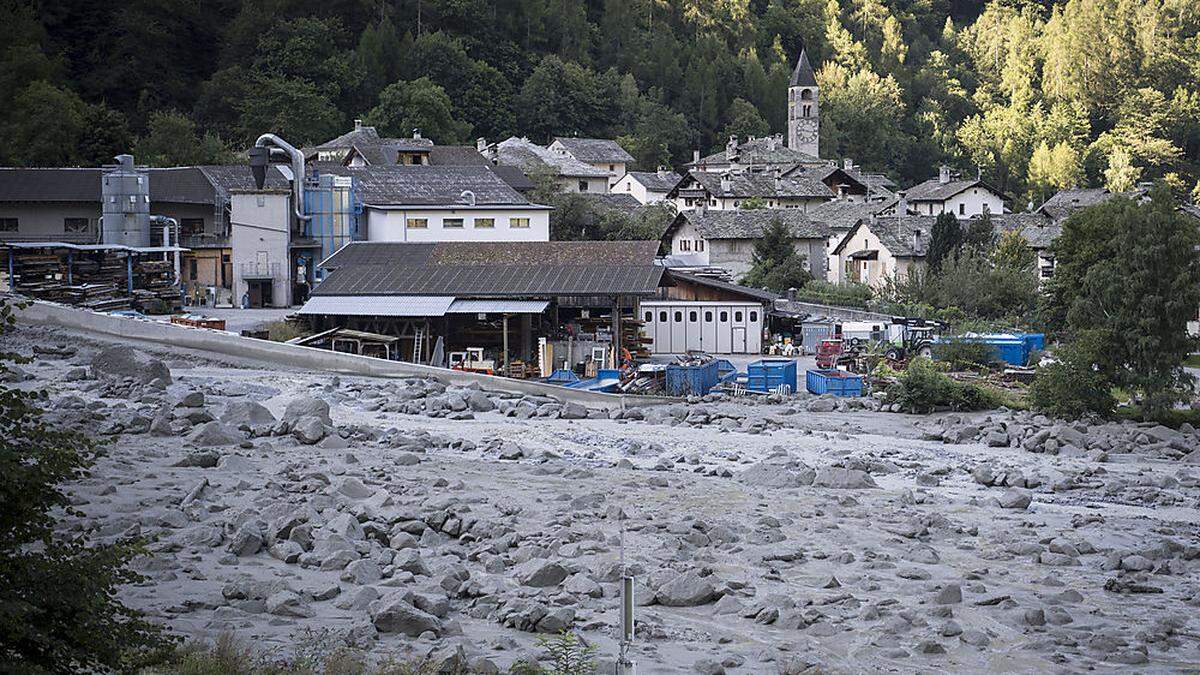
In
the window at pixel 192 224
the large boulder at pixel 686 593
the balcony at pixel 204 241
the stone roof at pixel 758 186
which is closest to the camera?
the large boulder at pixel 686 593

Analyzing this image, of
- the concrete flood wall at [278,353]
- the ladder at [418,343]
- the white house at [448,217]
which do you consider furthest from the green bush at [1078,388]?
the white house at [448,217]

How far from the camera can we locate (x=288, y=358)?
35344mm

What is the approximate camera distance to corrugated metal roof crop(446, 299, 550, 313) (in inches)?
1448

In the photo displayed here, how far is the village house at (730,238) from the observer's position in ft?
188

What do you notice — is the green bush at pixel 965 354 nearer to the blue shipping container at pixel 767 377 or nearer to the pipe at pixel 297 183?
the blue shipping container at pixel 767 377

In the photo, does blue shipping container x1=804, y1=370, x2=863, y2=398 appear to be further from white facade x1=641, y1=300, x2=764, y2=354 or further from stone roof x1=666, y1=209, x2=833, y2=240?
stone roof x1=666, y1=209, x2=833, y2=240

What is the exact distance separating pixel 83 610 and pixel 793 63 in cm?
11600

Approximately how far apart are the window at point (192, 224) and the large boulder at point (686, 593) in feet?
117

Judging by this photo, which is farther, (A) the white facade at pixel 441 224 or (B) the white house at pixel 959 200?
(B) the white house at pixel 959 200

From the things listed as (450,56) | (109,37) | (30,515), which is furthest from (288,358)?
(450,56)

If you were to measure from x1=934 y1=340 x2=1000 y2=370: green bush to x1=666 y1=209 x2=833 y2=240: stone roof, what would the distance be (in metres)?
19.4

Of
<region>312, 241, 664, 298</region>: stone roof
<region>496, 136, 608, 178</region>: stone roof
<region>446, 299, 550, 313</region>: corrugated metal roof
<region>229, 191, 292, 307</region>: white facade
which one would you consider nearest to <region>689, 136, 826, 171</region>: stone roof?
<region>496, 136, 608, 178</region>: stone roof

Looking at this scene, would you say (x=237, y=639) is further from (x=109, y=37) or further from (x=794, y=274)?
(x=109, y=37)

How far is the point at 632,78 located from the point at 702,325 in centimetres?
5985
